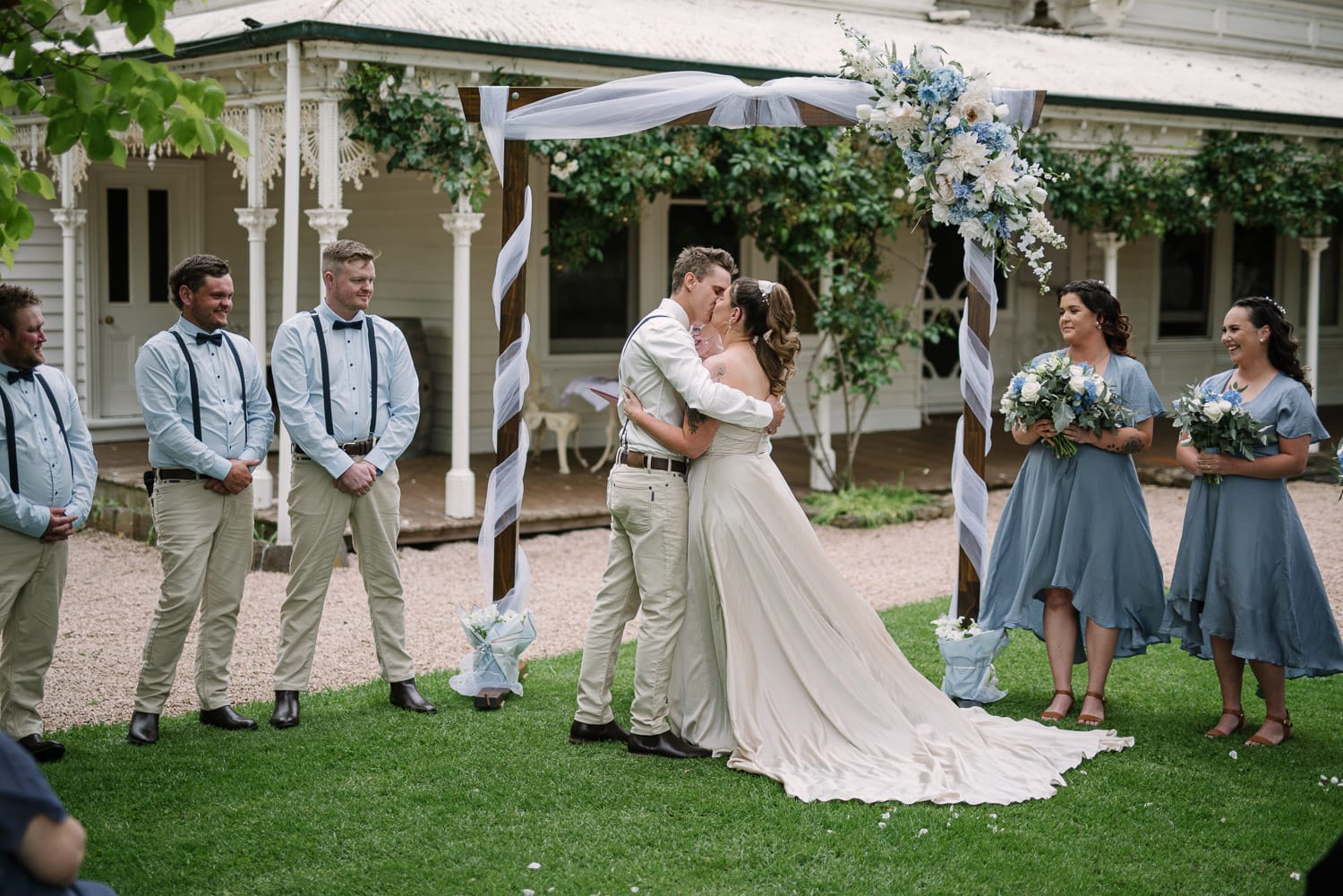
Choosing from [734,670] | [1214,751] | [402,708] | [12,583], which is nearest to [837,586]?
[734,670]

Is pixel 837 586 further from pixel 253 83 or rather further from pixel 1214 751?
pixel 253 83

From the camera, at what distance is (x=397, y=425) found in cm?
607

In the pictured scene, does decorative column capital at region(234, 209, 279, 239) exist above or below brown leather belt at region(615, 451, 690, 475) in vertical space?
above

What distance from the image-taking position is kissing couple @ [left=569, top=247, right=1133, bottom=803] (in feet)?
17.6

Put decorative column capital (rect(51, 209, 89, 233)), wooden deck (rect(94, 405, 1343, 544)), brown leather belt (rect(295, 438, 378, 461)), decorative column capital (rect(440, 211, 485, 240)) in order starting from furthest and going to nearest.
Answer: decorative column capital (rect(51, 209, 89, 233)), wooden deck (rect(94, 405, 1343, 544)), decorative column capital (rect(440, 211, 485, 240)), brown leather belt (rect(295, 438, 378, 461))

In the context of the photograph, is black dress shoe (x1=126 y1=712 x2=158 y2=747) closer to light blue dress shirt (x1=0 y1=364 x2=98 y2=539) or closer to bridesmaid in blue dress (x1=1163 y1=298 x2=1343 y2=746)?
light blue dress shirt (x1=0 y1=364 x2=98 y2=539)

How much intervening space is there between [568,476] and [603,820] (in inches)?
290

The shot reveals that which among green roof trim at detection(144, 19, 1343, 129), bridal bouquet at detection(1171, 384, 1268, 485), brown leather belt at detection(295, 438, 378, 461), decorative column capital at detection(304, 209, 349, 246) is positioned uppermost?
green roof trim at detection(144, 19, 1343, 129)

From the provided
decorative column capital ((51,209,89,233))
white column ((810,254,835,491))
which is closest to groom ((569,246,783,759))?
white column ((810,254,835,491))

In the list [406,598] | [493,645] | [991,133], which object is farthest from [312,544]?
[991,133]

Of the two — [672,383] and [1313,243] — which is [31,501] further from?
[1313,243]

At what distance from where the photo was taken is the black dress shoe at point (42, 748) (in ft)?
17.7

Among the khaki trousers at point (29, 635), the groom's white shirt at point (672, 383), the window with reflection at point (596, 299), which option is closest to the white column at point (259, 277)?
the window with reflection at point (596, 299)

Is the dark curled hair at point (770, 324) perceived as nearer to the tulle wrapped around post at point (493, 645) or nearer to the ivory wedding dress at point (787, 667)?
the ivory wedding dress at point (787, 667)
